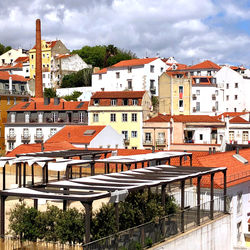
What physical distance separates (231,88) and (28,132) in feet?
107

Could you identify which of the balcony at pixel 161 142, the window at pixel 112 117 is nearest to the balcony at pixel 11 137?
the window at pixel 112 117

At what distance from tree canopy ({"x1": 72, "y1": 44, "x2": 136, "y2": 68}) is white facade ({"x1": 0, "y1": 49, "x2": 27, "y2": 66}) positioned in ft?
49.5

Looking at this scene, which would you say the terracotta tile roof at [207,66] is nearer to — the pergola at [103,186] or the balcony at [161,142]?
the balcony at [161,142]

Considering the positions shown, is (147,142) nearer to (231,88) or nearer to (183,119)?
(183,119)

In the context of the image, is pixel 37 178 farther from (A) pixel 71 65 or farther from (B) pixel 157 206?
(A) pixel 71 65

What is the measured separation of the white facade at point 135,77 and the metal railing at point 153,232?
2253 inches

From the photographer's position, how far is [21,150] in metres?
43.2

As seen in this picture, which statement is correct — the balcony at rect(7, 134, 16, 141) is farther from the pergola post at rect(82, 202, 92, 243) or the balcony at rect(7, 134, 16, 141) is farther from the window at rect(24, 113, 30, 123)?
the pergola post at rect(82, 202, 92, 243)

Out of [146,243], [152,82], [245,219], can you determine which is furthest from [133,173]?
[152,82]

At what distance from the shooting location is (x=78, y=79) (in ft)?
311

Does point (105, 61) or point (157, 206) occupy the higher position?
point (105, 61)

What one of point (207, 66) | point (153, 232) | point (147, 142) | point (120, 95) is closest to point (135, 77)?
point (207, 66)

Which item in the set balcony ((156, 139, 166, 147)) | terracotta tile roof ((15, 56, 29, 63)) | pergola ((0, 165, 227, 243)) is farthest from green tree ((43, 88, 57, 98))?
pergola ((0, 165, 227, 243))

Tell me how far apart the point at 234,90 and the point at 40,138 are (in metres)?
31.9
